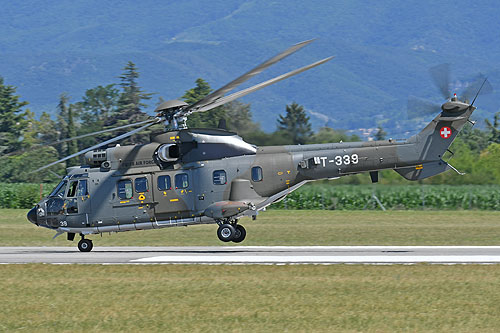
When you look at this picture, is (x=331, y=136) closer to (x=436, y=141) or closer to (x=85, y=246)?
(x=436, y=141)

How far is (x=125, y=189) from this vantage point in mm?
25812

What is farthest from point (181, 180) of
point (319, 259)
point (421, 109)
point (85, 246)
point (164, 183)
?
point (421, 109)

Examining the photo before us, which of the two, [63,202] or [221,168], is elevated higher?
[221,168]

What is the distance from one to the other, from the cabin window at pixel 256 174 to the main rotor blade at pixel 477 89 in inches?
264

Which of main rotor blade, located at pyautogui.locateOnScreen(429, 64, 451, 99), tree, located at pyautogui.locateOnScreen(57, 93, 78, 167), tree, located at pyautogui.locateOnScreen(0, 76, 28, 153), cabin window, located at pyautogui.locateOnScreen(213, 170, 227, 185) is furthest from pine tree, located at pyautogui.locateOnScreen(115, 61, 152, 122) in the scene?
main rotor blade, located at pyautogui.locateOnScreen(429, 64, 451, 99)

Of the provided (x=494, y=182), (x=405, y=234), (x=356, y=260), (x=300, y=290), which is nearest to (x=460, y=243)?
(x=405, y=234)

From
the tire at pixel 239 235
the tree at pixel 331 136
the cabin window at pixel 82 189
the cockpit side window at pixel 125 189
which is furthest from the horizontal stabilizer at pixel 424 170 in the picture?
the cabin window at pixel 82 189

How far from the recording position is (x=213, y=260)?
74.8 feet

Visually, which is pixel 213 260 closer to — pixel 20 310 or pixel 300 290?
pixel 300 290

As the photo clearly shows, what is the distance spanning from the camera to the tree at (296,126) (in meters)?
32.6

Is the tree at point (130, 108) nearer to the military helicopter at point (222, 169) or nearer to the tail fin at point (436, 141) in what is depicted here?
the military helicopter at point (222, 169)

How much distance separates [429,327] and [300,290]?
3942 mm

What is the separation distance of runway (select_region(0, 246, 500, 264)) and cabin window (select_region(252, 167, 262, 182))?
7.56 ft

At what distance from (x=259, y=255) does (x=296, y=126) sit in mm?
10128
